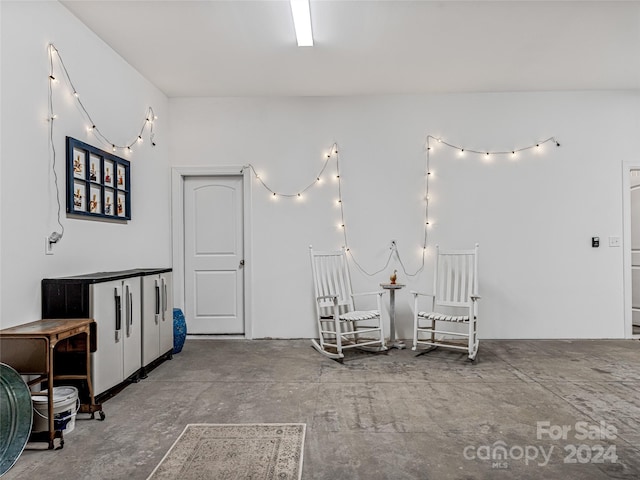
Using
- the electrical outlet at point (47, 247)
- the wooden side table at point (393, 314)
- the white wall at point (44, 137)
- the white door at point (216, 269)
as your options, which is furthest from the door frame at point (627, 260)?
the electrical outlet at point (47, 247)

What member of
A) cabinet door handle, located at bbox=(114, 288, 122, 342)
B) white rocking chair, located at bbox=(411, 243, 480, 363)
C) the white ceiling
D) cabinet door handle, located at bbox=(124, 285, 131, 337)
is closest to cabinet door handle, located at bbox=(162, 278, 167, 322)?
cabinet door handle, located at bbox=(124, 285, 131, 337)

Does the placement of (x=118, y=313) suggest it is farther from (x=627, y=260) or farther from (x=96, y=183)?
(x=627, y=260)

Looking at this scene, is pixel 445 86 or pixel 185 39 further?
pixel 445 86

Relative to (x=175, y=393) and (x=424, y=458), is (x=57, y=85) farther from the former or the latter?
(x=424, y=458)

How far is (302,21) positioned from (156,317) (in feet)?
8.71

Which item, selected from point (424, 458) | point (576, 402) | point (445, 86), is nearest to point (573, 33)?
point (445, 86)

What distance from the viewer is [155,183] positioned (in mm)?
4738

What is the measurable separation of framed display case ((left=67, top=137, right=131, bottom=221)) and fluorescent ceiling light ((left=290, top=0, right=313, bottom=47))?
5.92 feet

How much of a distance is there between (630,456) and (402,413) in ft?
3.89

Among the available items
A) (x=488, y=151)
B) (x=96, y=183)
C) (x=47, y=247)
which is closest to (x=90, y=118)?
(x=96, y=183)

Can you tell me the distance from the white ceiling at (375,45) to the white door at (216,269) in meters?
1.39

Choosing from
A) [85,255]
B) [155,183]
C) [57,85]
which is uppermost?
[57,85]

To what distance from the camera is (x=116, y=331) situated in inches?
122

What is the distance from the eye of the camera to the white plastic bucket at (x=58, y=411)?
2423mm
